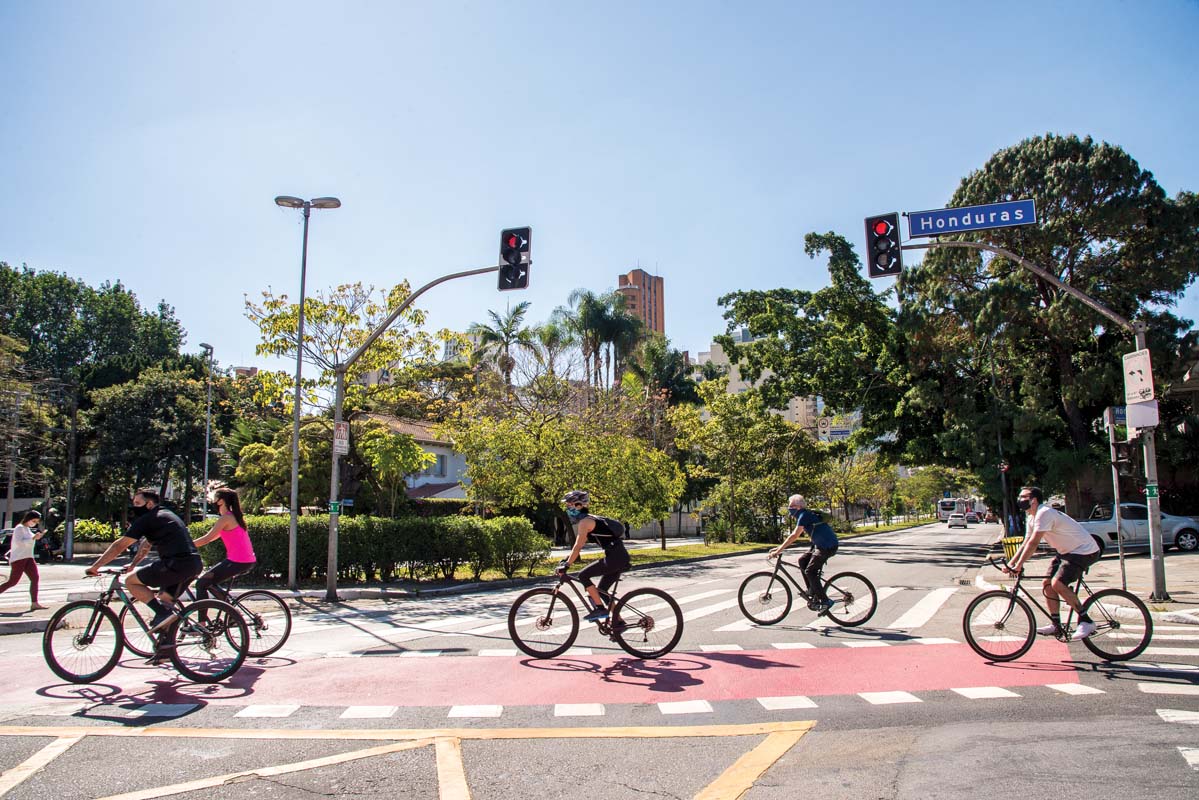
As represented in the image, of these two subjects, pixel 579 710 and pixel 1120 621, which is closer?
pixel 579 710

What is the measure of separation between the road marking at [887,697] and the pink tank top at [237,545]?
5962 mm

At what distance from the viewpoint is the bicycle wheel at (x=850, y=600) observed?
1060cm

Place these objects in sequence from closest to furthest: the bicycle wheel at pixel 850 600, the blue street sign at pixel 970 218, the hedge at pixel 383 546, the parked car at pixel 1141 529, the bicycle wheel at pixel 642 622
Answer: the bicycle wheel at pixel 642 622 → the bicycle wheel at pixel 850 600 → the blue street sign at pixel 970 218 → the hedge at pixel 383 546 → the parked car at pixel 1141 529

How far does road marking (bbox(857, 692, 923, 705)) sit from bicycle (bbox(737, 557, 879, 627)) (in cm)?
355

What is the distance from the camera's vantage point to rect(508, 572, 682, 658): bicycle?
27.2 ft

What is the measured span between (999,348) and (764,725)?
2932 centimetres

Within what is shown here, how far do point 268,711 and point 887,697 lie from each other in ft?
16.4

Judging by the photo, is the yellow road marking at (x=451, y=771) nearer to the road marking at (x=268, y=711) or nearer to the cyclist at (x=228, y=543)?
the road marking at (x=268, y=711)

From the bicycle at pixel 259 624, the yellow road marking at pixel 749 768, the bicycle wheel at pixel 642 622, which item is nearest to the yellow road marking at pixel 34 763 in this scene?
the bicycle at pixel 259 624

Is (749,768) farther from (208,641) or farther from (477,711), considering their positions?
(208,641)

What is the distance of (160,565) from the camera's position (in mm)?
7473

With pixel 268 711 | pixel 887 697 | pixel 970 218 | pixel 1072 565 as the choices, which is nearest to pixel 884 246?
pixel 970 218

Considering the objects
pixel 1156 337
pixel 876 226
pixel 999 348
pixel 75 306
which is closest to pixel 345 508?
pixel 876 226

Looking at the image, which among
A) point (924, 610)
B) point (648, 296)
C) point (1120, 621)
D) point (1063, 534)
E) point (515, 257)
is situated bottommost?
point (924, 610)
